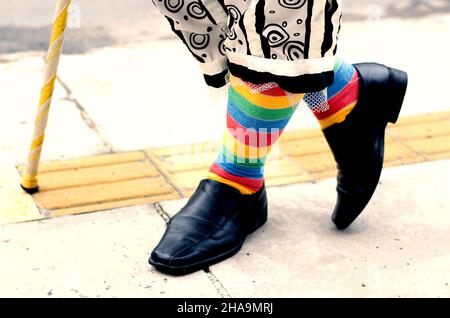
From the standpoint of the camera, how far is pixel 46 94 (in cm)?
225

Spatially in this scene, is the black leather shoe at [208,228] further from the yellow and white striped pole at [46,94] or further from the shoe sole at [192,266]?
the yellow and white striped pole at [46,94]

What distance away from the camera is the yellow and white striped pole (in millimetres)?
2188

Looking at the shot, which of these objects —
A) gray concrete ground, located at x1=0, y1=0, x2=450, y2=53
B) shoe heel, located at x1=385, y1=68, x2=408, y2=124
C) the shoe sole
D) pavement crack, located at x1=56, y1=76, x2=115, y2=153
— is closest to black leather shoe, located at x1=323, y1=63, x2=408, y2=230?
shoe heel, located at x1=385, y1=68, x2=408, y2=124

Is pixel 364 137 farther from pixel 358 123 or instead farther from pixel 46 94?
pixel 46 94

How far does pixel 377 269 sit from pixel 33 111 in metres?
1.32

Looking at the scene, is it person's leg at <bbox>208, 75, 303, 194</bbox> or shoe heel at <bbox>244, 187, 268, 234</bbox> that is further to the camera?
shoe heel at <bbox>244, 187, 268, 234</bbox>

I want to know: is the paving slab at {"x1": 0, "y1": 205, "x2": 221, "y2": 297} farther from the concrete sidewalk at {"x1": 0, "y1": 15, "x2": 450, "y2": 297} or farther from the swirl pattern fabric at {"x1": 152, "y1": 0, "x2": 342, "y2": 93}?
the swirl pattern fabric at {"x1": 152, "y1": 0, "x2": 342, "y2": 93}

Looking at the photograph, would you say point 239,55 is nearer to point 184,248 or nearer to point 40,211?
point 184,248

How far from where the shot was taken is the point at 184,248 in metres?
1.98

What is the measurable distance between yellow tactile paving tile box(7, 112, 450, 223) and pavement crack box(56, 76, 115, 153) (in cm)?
8

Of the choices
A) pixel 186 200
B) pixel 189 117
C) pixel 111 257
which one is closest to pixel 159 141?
pixel 189 117

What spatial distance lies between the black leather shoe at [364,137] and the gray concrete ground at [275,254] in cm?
9

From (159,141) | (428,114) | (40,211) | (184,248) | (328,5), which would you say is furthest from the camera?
(428,114)

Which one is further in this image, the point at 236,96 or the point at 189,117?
the point at 189,117
